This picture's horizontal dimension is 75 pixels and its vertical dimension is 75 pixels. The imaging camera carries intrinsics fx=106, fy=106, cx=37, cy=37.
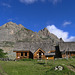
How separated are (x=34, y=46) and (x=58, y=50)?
34.4ft

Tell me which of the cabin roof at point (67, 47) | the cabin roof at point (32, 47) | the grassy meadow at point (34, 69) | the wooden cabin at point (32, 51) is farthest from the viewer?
the cabin roof at point (32, 47)

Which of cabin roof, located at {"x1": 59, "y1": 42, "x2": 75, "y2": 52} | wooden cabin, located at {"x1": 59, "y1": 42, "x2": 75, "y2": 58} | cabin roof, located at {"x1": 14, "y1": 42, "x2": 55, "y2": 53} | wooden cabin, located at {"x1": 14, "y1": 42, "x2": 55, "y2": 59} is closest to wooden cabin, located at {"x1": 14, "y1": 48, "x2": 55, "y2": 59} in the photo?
wooden cabin, located at {"x1": 14, "y1": 42, "x2": 55, "y2": 59}

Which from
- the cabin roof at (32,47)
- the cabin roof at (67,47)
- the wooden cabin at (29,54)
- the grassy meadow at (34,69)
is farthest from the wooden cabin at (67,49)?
the grassy meadow at (34,69)

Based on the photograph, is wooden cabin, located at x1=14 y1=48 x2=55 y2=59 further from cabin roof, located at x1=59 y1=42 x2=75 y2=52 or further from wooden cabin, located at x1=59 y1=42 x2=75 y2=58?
cabin roof, located at x1=59 y1=42 x2=75 y2=52

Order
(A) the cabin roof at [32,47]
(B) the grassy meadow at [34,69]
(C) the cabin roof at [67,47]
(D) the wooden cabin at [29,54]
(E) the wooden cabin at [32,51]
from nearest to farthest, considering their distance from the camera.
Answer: (B) the grassy meadow at [34,69] → (E) the wooden cabin at [32,51] → (D) the wooden cabin at [29,54] → (C) the cabin roof at [67,47] → (A) the cabin roof at [32,47]

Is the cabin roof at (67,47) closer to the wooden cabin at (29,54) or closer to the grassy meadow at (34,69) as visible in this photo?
the wooden cabin at (29,54)

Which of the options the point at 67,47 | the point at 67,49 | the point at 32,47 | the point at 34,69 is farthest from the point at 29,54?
the point at 34,69

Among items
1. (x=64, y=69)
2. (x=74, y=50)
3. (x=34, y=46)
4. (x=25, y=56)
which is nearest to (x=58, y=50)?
(x=74, y=50)

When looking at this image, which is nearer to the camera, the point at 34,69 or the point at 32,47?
the point at 34,69

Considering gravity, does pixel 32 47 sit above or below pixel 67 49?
above

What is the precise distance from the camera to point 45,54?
135ft

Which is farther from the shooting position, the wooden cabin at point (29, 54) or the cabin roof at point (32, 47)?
the cabin roof at point (32, 47)

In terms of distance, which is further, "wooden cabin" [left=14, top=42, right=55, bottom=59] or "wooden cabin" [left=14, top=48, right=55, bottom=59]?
"wooden cabin" [left=14, top=48, right=55, bottom=59]

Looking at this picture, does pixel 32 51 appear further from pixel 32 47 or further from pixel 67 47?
pixel 67 47
